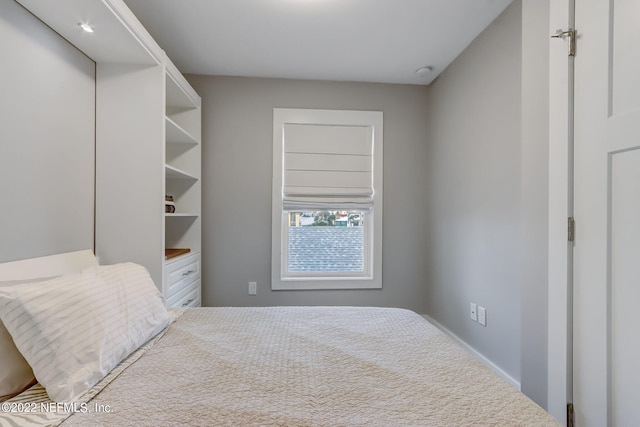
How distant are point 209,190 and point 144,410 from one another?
2.28 m

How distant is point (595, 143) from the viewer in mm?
1148

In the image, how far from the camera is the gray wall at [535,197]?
137cm

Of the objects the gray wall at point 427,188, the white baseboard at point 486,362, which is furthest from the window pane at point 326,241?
the white baseboard at point 486,362

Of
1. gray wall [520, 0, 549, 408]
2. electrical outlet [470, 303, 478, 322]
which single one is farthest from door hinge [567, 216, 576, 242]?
electrical outlet [470, 303, 478, 322]

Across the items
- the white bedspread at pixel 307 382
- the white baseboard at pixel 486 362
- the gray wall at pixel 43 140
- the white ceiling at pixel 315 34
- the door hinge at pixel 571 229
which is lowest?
the white baseboard at pixel 486 362

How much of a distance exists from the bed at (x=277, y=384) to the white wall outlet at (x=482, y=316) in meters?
1.10

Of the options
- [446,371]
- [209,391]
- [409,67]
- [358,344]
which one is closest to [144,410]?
[209,391]

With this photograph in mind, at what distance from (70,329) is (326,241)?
2306 millimetres

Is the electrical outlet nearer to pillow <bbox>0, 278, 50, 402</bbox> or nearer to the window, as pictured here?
the window

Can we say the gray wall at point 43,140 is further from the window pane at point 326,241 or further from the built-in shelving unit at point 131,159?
the window pane at point 326,241

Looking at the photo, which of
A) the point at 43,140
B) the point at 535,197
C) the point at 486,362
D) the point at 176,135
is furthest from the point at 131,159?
the point at 486,362

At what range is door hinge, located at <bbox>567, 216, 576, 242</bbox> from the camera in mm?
1238

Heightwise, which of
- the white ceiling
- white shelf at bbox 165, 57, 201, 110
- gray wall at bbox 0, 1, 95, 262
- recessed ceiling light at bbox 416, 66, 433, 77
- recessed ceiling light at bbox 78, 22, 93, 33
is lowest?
gray wall at bbox 0, 1, 95, 262

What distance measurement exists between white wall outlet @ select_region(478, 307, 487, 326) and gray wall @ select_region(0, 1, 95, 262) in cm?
262
